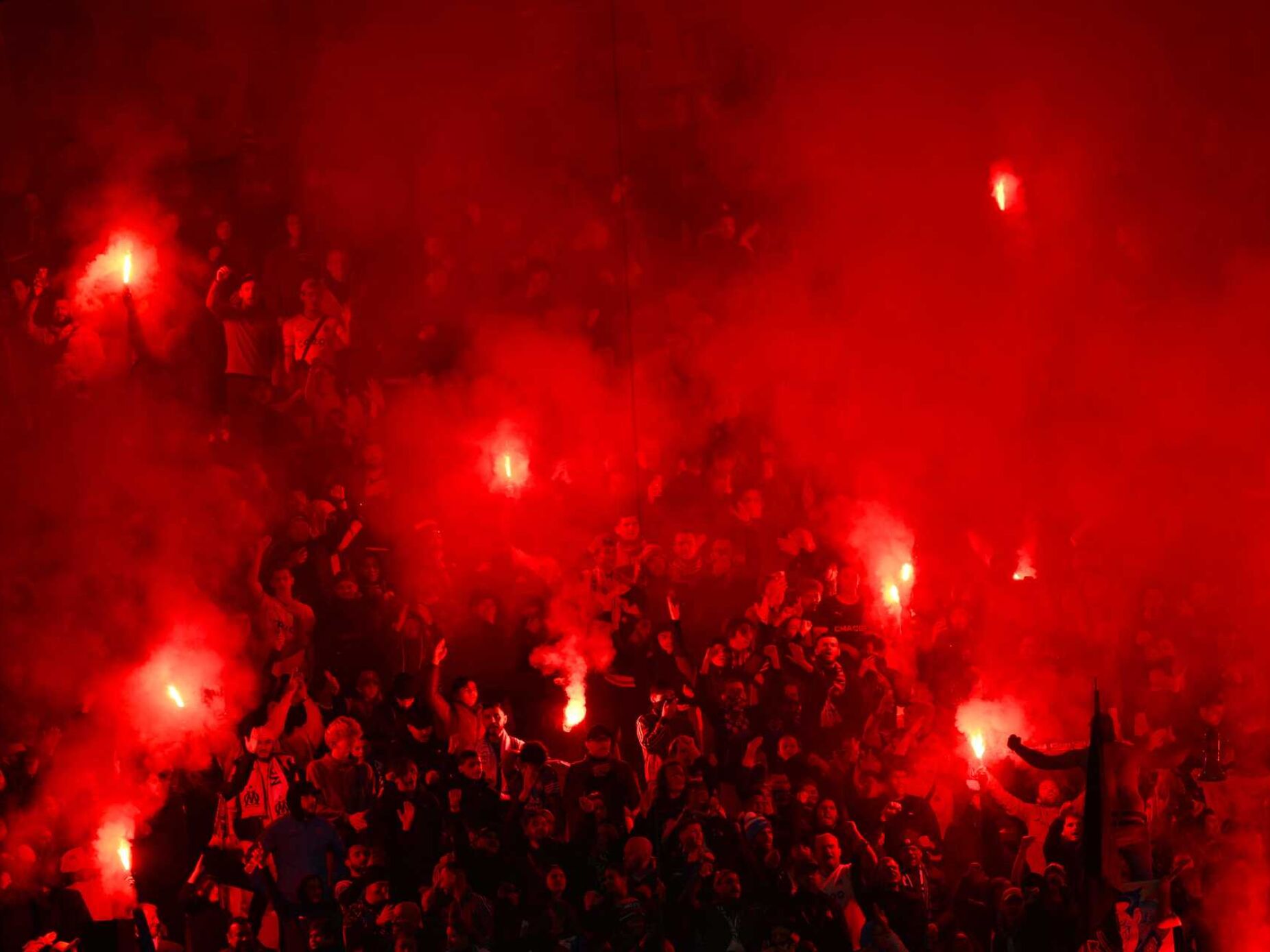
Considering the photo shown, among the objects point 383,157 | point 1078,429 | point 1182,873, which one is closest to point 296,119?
point 383,157

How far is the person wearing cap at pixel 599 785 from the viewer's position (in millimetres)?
7223

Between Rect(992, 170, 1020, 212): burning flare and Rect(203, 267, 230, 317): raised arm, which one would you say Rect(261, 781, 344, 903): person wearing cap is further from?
→ Rect(992, 170, 1020, 212): burning flare

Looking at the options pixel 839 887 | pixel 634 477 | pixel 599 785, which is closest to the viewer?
pixel 839 887

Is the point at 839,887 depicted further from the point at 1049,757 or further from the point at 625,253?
the point at 625,253

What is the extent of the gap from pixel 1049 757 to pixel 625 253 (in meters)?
3.00

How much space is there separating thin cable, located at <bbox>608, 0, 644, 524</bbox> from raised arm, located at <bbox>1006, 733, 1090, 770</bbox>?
1.97 metres

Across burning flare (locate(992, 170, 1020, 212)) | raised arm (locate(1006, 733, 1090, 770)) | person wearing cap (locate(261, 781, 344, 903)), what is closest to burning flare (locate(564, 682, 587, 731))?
person wearing cap (locate(261, 781, 344, 903))

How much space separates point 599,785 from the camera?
Result: 7.25 metres

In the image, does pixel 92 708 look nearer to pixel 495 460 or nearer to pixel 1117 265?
pixel 495 460

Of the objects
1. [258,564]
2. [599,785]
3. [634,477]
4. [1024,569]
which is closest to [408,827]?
[599,785]

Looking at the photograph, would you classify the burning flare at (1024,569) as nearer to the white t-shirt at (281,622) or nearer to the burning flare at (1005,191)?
the burning flare at (1005,191)

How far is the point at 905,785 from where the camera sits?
6922 millimetres

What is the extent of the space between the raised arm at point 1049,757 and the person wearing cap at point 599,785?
1.72 m

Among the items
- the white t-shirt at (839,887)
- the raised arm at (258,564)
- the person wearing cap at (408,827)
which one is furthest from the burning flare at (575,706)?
the raised arm at (258,564)
